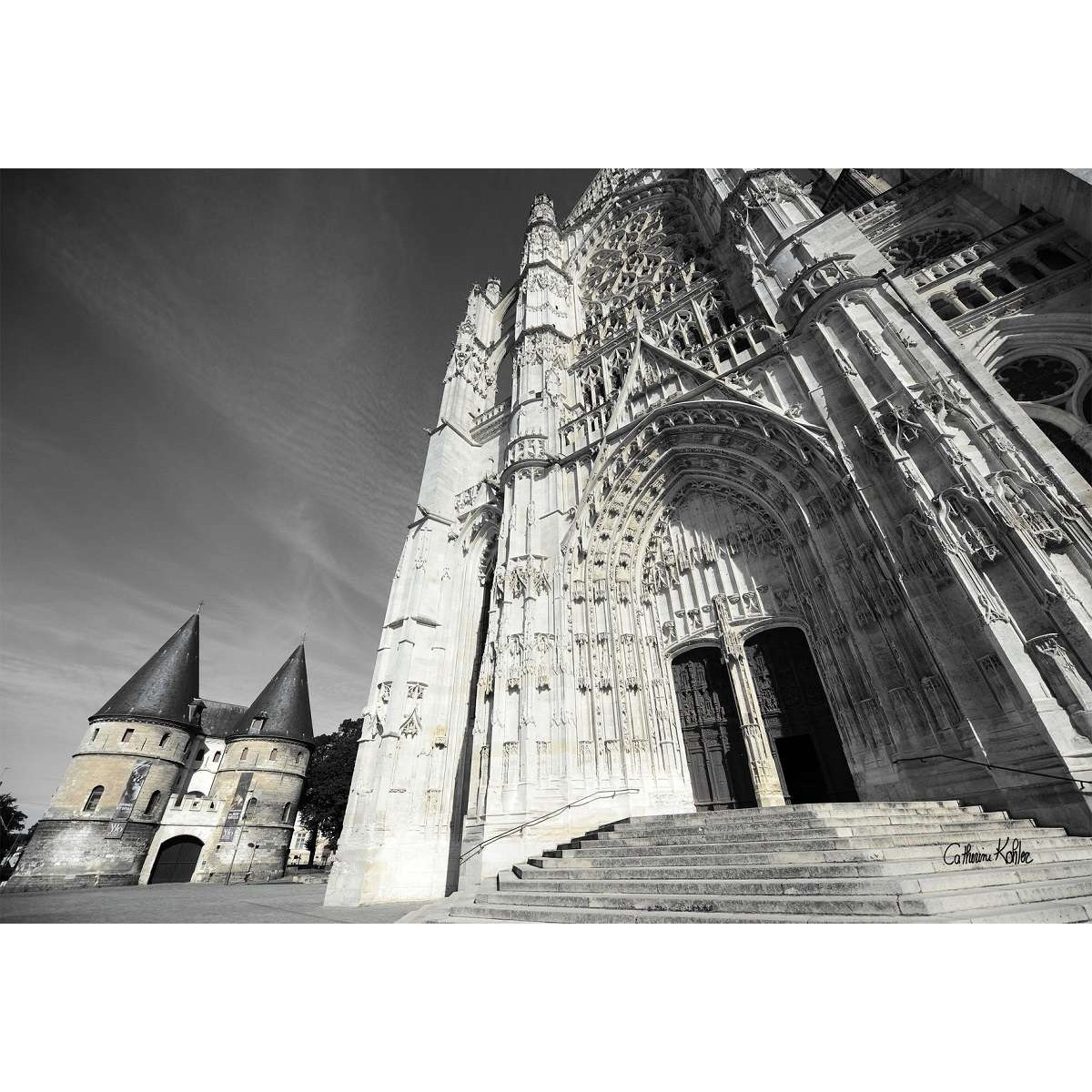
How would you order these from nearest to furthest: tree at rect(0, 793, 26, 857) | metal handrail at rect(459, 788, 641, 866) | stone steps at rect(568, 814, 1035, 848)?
stone steps at rect(568, 814, 1035, 848), metal handrail at rect(459, 788, 641, 866), tree at rect(0, 793, 26, 857)

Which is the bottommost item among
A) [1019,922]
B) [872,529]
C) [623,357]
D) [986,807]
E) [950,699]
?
[1019,922]

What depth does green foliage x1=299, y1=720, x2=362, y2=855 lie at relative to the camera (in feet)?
92.8

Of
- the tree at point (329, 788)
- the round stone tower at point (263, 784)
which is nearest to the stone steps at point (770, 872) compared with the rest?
the round stone tower at point (263, 784)

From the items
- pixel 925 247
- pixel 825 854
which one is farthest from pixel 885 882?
pixel 925 247

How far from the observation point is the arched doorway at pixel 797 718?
818 centimetres

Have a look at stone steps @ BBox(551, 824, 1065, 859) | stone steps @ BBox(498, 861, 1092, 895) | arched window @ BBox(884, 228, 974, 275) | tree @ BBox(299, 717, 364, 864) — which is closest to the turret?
tree @ BBox(299, 717, 364, 864)

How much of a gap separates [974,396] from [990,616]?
126 inches

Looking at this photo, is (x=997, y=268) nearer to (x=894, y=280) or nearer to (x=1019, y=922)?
(x=894, y=280)

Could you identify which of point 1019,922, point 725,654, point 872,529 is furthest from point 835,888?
point 725,654

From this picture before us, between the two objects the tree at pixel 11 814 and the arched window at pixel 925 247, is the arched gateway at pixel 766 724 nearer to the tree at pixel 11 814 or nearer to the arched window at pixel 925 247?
the arched window at pixel 925 247

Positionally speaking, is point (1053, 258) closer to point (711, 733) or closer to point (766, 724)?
point (766, 724)

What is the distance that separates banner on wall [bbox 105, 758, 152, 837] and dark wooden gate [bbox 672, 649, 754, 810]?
83.9 ft

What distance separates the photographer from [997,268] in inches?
324

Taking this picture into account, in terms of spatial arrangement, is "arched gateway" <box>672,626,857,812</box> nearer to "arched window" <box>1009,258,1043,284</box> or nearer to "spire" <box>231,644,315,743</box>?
"arched window" <box>1009,258,1043,284</box>
